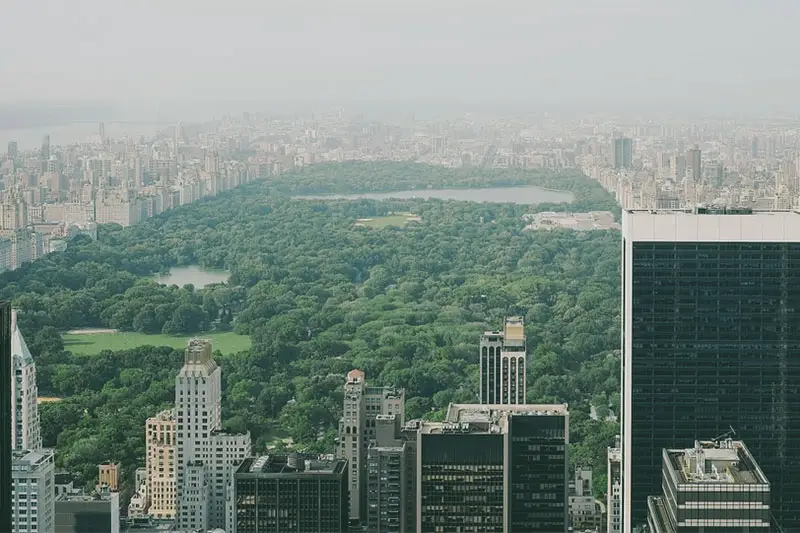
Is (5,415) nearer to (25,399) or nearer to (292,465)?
(292,465)

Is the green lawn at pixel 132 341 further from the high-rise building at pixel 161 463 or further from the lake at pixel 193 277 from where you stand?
the high-rise building at pixel 161 463

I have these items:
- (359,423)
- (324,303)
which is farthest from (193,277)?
(359,423)

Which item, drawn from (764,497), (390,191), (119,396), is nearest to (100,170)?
(390,191)

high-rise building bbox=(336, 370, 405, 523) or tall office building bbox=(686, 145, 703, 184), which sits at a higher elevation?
tall office building bbox=(686, 145, 703, 184)

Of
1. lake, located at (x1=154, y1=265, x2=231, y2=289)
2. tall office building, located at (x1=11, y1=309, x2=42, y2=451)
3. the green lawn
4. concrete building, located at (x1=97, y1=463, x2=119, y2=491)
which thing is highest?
lake, located at (x1=154, y1=265, x2=231, y2=289)

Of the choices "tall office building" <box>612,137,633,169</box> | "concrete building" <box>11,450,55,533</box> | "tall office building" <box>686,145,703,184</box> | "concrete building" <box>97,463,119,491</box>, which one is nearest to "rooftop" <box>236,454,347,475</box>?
"concrete building" <box>11,450,55,533</box>

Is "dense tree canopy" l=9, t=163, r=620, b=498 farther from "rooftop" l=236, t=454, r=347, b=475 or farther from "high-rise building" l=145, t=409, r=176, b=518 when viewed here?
"rooftop" l=236, t=454, r=347, b=475
